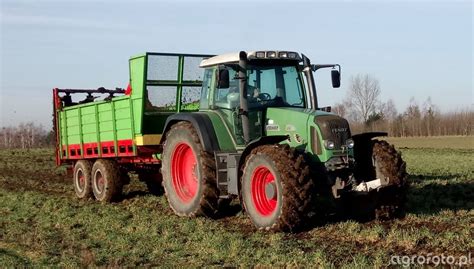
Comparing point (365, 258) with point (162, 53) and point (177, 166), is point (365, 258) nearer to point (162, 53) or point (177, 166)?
point (177, 166)

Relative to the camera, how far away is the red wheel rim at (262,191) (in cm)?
812

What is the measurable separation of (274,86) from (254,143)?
52.5 inches

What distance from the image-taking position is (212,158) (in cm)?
923

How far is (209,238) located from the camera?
7730 mm

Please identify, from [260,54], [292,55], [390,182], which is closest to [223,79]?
[260,54]

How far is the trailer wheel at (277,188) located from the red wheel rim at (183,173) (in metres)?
2.00

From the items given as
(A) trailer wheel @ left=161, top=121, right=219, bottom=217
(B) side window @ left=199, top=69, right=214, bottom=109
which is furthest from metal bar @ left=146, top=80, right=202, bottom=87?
(B) side window @ left=199, top=69, right=214, bottom=109

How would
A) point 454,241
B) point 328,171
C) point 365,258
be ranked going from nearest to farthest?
point 365,258
point 454,241
point 328,171

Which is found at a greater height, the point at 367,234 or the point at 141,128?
the point at 141,128

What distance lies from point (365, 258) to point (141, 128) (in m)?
6.22

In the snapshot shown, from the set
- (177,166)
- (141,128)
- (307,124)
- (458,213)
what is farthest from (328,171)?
(141,128)

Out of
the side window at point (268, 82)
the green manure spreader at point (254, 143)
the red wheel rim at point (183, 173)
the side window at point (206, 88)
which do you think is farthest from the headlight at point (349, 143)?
the red wheel rim at point (183, 173)

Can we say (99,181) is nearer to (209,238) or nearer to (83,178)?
(83,178)

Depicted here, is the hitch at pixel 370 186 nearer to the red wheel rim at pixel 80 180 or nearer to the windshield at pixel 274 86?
the windshield at pixel 274 86
